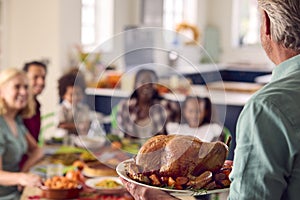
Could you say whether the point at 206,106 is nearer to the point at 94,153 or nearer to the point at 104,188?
the point at 94,153

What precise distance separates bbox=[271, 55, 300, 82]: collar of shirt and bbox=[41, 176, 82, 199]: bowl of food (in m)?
1.52

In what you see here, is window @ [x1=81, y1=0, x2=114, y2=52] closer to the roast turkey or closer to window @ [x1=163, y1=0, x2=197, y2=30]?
window @ [x1=163, y1=0, x2=197, y2=30]

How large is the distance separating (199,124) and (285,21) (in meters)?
0.48

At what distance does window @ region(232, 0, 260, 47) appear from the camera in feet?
28.9

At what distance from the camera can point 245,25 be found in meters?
8.92

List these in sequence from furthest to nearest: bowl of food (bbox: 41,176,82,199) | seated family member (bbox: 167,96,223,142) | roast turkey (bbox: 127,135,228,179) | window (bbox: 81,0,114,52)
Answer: window (bbox: 81,0,114,52) < bowl of food (bbox: 41,176,82,199) < seated family member (bbox: 167,96,223,142) < roast turkey (bbox: 127,135,228,179)

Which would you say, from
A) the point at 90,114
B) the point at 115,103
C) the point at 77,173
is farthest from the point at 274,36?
the point at 77,173

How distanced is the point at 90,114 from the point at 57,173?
115 centimetres

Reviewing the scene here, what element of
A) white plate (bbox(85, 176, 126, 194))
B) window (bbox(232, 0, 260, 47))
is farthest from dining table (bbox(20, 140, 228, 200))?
window (bbox(232, 0, 260, 47))

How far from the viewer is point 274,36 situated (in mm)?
1181

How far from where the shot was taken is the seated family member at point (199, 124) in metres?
1.47

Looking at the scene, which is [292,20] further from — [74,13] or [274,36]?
[74,13]

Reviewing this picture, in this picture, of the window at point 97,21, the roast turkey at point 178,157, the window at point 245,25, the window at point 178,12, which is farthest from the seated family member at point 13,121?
the window at point 245,25

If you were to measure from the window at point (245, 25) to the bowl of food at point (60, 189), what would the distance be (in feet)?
21.3
